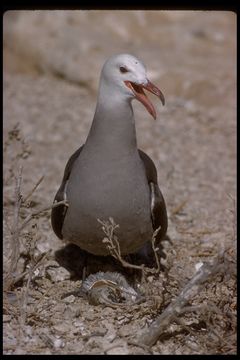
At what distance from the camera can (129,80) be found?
12.3 ft

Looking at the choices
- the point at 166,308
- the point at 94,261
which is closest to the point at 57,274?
the point at 94,261

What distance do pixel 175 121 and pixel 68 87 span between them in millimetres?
1473

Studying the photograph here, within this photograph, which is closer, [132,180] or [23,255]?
[132,180]

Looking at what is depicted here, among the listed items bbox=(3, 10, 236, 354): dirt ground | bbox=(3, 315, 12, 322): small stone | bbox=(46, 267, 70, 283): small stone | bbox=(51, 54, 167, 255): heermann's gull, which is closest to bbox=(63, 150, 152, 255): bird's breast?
bbox=(51, 54, 167, 255): heermann's gull

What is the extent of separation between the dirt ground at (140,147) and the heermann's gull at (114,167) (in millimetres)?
314

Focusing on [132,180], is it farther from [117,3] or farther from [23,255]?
[117,3]

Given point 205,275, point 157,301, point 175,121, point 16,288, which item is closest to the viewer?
point 205,275

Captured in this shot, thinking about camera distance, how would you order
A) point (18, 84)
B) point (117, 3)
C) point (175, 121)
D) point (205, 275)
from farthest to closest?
1. point (18, 84)
2. point (175, 121)
3. point (117, 3)
4. point (205, 275)

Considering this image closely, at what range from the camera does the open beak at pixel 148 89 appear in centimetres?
374

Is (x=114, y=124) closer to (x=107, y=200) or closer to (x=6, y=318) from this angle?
(x=107, y=200)

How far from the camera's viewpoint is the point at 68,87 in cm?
798
